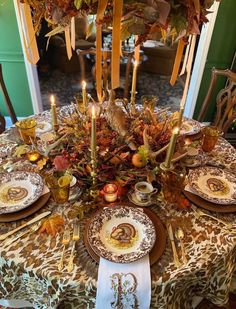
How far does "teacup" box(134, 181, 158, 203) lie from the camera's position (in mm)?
1037

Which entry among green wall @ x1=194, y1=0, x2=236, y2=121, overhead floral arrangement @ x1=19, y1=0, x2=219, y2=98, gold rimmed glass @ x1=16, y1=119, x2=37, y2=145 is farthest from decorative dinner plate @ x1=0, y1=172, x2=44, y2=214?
green wall @ x1=194, y1=0, x2=236, y2=121

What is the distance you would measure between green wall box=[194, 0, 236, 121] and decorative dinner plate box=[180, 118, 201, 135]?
1.33m

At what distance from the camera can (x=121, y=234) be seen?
36.2 inches

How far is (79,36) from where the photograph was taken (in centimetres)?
466

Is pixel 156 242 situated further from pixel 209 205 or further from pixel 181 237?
pixel 209 205

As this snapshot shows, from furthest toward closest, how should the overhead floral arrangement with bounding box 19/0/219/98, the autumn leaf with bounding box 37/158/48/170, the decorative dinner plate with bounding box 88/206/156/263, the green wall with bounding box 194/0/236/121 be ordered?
1. the green wall with bounding box 194/0/236/121
2. the autumn leaf with bounding box 37/158/48/170
3. the decorative dinner plate with bounding box 88/206/156/263
4. the overhead floral arrangement with bounding box 19/0/219/98

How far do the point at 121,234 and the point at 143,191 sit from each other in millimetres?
203

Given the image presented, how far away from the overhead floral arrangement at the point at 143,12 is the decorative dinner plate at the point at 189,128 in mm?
686

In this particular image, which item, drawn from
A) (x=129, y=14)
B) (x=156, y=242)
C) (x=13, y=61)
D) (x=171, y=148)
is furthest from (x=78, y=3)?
(x=13, y=61)

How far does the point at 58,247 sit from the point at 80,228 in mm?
107

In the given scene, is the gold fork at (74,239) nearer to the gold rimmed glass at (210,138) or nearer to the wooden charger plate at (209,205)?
the wooden charger plate at (209,205)

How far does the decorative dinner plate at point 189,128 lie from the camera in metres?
1.48

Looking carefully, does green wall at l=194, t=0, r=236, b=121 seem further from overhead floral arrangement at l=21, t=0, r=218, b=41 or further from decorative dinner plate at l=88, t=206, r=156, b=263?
decorative dinner plate at l=88, t=206, r=156, b=263

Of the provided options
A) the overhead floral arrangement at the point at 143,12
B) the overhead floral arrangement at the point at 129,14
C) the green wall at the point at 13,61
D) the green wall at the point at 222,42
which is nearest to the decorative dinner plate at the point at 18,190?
the overhead floral arrangement at the point at 129,14
